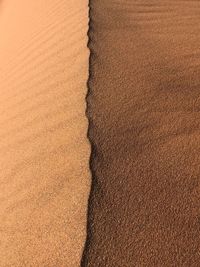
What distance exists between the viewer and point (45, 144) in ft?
8.70

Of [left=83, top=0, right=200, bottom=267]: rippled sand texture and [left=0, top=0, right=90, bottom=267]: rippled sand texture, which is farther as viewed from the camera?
[left=0, top=0, right=90, bottom=267]: rippled sand texture

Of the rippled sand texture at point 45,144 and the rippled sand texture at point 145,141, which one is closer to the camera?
the rippled sand texture at point 145,141

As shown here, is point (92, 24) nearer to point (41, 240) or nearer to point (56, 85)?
point (56, 85)

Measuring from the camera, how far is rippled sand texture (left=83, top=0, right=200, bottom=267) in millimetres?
1833

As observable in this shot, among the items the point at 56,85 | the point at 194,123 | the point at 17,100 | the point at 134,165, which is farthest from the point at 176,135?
the point at 17,100

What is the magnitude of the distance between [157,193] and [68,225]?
40 cm

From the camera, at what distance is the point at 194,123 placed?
2.48 metres

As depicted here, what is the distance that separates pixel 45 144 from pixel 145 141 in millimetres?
572

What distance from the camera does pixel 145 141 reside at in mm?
2414

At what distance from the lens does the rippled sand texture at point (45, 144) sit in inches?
77.2

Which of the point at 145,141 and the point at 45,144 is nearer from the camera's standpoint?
the point at 145,141

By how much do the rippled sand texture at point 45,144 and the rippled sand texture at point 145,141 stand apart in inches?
3.3

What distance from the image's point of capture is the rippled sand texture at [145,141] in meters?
1.83

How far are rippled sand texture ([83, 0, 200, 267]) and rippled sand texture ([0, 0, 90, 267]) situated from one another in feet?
0.28
